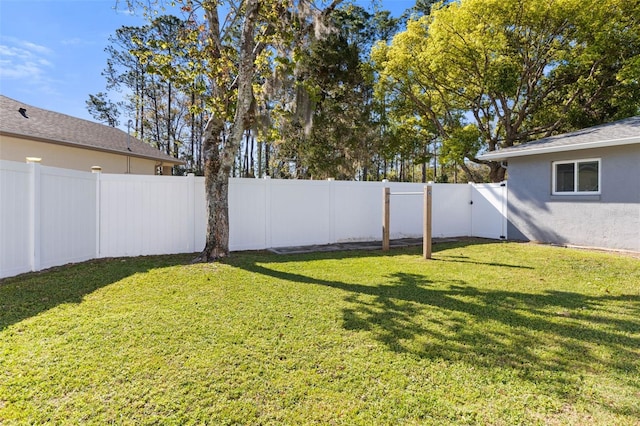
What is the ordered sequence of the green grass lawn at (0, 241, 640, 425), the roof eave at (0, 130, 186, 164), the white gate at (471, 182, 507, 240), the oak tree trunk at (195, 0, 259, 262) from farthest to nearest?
the white gate at (471, 182, 507, 240) < the roof eave at (0, 130, 186, 164) < the oak tree trunk at (195, 0, 259, 262) < the green grass lawn at (0, 241, 640, 425)

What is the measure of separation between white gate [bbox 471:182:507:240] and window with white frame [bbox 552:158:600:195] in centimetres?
133

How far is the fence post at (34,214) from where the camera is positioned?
4.83 meters

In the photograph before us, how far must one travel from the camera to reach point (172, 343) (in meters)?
2.90

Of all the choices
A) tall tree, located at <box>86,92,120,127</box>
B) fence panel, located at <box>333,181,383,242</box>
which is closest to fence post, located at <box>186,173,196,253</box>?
fence panel, located at <box>333,181,383,242</box>

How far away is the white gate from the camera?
32.6ft

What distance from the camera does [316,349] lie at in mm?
2834

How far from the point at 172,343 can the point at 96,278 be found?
9.25 ft

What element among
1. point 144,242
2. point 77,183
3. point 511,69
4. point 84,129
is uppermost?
point 511,69

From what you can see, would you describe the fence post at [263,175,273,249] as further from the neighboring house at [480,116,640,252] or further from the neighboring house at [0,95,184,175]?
the neighboring house at [0,95,184,175]

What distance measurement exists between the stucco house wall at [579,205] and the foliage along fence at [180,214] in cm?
60

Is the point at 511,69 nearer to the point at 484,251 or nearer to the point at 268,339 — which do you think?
the point at 484,251

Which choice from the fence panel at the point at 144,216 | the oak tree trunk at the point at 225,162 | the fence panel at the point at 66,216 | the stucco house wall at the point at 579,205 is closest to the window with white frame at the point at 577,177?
the stucco house wall at the point at 579,205

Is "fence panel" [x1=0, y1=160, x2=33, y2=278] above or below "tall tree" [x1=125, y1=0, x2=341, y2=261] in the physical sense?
below

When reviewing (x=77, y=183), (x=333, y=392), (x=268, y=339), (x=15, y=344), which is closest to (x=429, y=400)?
(x=333, y=392)
